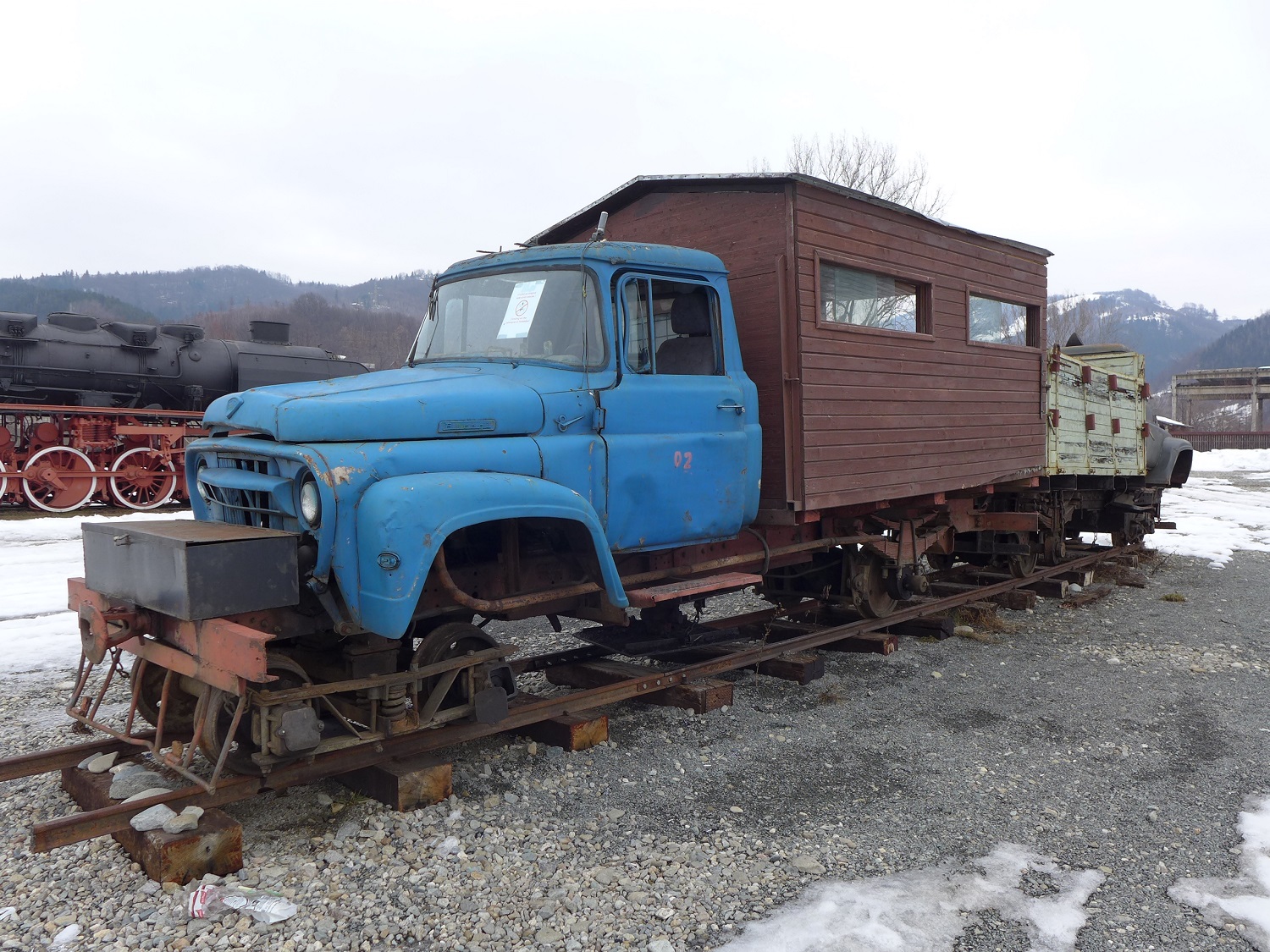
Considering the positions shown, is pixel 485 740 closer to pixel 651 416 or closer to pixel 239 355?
pixel 651 416

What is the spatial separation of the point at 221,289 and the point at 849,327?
145072 millimetres

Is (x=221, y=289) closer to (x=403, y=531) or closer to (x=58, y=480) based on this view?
(x=58, y=480)

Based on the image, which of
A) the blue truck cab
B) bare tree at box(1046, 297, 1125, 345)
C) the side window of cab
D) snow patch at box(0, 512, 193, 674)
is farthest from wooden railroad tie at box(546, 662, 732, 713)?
bare tree at box(1046, 297, 1125, 345)

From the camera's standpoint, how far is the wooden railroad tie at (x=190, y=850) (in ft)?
10.5

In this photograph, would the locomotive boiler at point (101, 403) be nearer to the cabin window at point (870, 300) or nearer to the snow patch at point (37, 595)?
the snow patch at point (37, 595)

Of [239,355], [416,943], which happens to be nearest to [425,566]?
[416,943]

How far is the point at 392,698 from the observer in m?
3.89

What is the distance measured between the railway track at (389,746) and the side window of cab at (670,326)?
1.75 metres

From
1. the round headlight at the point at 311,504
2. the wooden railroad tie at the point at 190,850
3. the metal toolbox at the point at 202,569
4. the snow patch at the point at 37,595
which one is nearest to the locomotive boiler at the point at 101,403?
the snow patch at the point at 37,595

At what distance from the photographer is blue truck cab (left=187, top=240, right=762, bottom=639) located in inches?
142

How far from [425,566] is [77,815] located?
1.46 meters

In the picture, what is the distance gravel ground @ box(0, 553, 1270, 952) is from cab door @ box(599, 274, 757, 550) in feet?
3.75

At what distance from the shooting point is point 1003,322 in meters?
8.30

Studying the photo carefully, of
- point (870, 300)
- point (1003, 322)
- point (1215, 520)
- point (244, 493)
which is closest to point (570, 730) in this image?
point (244, 493)
